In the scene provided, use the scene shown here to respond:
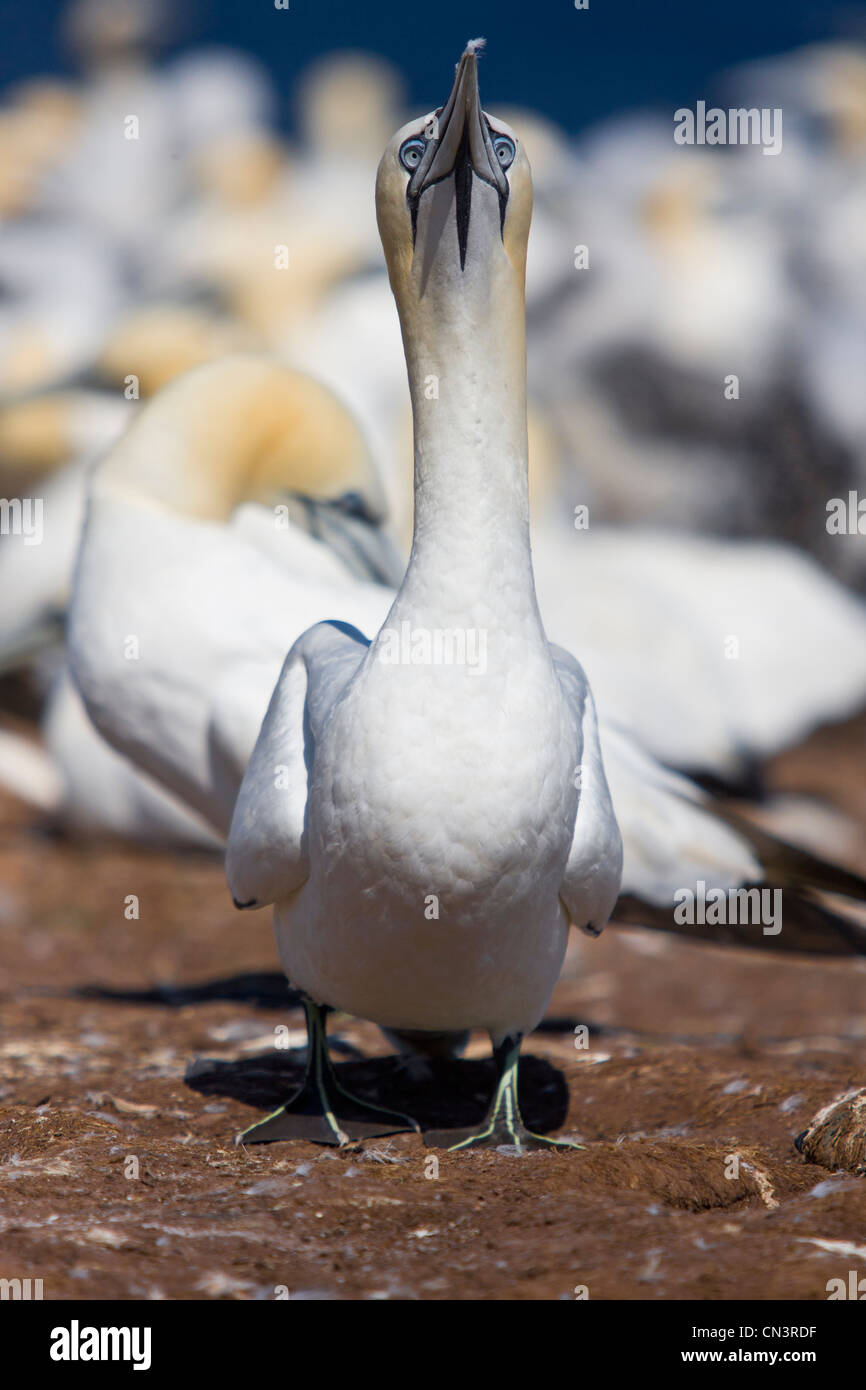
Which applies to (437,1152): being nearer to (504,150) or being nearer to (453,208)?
(453,208)

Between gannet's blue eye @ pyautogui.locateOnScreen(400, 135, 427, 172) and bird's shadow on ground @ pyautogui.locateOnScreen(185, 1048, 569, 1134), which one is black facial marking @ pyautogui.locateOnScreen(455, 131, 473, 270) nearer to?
gannet's blue eye @ pyautogui.locateOnScreen(400, 135, 427, 172)

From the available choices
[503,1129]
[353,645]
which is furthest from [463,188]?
[503,1129]

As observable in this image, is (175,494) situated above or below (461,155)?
below

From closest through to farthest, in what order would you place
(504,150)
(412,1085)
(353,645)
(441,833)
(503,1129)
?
1. (441,833)
2. (504,150)
3. (503,1129)
4. (353,645)
5. (412,1085)

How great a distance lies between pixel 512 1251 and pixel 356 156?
61.2ft

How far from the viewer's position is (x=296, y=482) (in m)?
5.27

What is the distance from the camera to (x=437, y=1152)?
Answer: 2.81 meters

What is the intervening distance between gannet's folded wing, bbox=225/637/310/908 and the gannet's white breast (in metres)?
0.07

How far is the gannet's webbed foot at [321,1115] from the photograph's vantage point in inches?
115

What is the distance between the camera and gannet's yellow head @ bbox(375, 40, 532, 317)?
2.69 metres

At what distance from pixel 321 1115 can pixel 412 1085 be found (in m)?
0.50

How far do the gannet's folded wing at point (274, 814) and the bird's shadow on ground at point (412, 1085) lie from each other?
555 mm

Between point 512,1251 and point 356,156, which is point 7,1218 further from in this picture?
point 356,156

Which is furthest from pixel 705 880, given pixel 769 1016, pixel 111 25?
pixel 111 25
